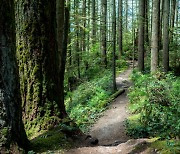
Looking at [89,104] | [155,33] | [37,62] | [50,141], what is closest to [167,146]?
[50,141]

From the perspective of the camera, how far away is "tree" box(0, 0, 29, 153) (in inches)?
167

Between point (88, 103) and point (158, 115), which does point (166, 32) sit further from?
point (158, 115)

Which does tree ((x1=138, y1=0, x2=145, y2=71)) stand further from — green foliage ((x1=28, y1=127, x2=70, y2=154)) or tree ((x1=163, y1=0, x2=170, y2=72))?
green foliage ((x1=28, y1=127, x2=70, y2=154))

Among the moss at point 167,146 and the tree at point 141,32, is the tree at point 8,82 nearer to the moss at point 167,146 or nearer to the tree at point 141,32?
the moss at point 167,146

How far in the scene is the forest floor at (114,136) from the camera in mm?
5227

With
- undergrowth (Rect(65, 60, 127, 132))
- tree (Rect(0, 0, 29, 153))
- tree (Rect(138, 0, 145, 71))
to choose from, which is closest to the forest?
tree (Rect(0, 0, 29, 153))

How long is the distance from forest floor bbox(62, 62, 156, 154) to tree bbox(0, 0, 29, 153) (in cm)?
124

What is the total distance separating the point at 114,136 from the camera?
8695mm

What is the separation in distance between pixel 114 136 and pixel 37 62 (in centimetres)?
399

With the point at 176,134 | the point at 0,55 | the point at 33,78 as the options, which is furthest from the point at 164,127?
the point at 0,55

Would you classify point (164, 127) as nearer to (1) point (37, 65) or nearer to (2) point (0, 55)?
(1) point (37, 65)

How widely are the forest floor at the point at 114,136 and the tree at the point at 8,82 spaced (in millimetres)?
1238

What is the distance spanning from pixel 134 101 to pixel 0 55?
822 cm

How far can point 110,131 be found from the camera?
9273mm
